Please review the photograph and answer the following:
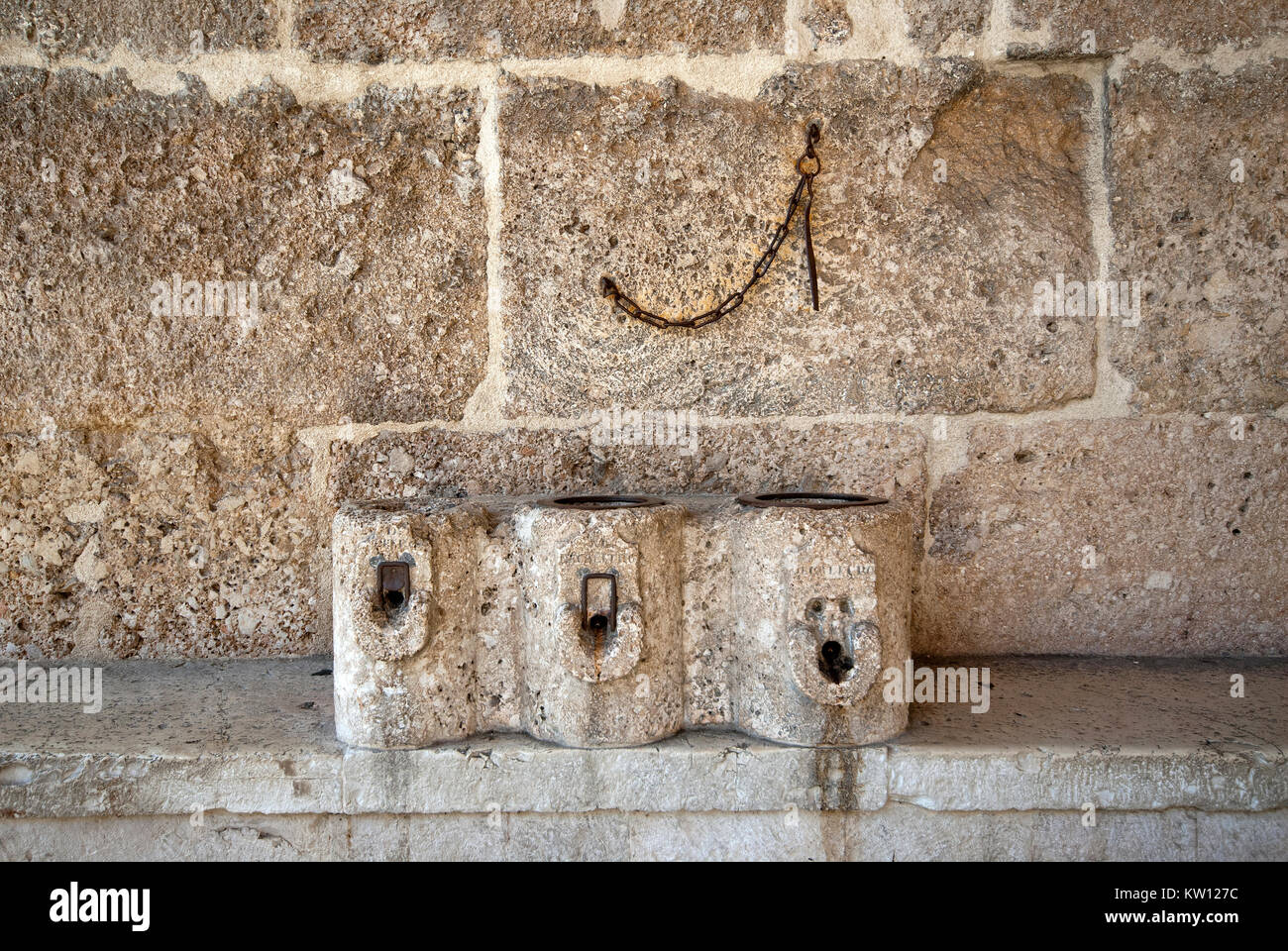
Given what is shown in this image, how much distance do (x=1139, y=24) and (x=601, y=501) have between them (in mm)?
1183

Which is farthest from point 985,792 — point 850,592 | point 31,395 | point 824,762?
point 31,395

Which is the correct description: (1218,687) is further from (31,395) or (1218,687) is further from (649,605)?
(31,395)

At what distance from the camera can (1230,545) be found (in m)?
1.65

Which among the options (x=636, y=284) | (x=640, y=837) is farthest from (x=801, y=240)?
(x=640, y=837)

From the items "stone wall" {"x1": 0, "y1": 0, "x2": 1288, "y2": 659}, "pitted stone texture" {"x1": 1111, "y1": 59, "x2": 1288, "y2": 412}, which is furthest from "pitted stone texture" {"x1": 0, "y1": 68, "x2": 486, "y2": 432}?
"pitted stone texture" {"x1": 1111, "y1": 59, "x2": 1288, "y2": 412}

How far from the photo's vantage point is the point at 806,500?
1426mm

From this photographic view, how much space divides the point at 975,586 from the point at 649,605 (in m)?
0.67

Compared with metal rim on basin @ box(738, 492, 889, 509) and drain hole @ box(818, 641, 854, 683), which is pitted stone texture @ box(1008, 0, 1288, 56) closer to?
metal rim on basin @ box(738, 492, 889, 509)

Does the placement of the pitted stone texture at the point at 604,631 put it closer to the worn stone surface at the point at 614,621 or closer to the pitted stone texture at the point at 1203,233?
the worn stone surface at the point at 614,621

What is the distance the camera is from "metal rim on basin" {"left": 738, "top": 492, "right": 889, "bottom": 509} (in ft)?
4.39

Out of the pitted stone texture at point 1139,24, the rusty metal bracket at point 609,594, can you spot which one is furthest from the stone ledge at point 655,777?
the pitted stone texture at point 1139,24

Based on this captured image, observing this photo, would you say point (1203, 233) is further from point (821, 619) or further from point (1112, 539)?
point (821, 619)

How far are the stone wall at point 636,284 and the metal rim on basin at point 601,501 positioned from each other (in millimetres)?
224

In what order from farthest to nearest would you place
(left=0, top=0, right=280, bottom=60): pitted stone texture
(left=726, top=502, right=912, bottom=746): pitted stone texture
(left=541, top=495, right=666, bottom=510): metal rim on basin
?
(left=0, top=0, right=280, bottom=60): pitted stone texture, (left=541, top=495, right=666, bottom=510): metal rim on basin, (left=726, top=502, right=912, bottom=746): pitted stone texture
